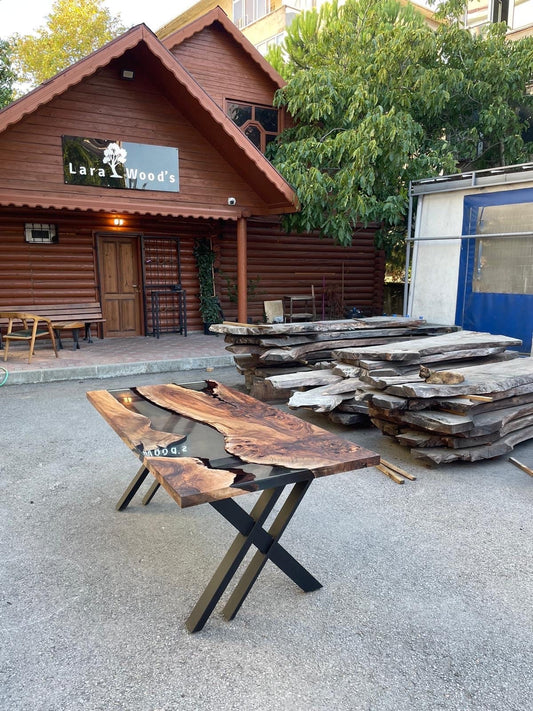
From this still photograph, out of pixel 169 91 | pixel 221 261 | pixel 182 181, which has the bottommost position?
pixel 221 261

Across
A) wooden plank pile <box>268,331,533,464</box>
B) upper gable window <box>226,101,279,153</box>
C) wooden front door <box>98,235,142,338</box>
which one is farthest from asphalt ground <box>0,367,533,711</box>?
upper gable window <box>226,101,279,153</box>

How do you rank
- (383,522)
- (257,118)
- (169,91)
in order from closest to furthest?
(383,522)
(169,91)
(257,118)

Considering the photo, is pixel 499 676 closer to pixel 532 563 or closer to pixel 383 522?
pixel 532 563

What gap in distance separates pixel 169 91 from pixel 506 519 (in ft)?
30.4

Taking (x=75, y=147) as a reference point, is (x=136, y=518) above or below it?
below

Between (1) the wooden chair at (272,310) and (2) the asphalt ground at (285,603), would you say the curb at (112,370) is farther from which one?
(1) the wooden chair at (272,310)

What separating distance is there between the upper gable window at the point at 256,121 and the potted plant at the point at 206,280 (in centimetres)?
276

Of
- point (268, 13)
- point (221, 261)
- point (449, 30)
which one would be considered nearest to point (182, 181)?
point (221, 261)

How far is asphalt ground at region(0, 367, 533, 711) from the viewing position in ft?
6.88

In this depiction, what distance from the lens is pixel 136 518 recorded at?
3.61 m

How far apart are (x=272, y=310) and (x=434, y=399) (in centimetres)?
925

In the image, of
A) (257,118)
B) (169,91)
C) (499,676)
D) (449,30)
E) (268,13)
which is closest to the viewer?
(499,676)

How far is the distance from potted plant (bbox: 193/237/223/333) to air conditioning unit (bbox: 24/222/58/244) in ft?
10.7

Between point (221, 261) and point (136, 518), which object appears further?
point (221, 261)
